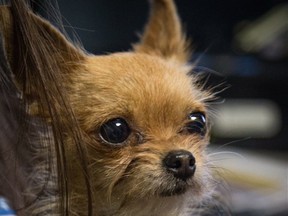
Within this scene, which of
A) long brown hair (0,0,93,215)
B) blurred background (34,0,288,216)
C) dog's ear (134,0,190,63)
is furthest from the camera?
blurred background (34,0,288,216)

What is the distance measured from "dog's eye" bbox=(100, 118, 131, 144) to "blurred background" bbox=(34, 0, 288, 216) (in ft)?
2.21

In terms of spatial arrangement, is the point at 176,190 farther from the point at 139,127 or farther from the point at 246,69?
the point at 246,69

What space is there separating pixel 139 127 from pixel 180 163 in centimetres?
4

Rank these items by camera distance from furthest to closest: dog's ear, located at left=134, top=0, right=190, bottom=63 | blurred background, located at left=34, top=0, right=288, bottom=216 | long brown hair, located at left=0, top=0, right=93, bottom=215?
blurred background, located at left=34, top=0, right=288, bottom=216
dog's ear, located at left=134, top=0, right=190, bottom=63
long brown hair, located at left=0, top=0, right=93, bottom=215

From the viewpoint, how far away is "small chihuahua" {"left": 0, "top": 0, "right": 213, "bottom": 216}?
50 cm

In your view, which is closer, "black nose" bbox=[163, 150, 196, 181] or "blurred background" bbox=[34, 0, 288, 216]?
"black nose" bbox=[163, 150, 196, 181]

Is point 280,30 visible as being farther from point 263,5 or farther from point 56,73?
point 56,73

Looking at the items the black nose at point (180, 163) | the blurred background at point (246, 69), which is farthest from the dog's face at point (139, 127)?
the blurred background at point (246, 69)

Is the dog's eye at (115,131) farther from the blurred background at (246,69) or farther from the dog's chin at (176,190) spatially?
the blurred background at (246,69)

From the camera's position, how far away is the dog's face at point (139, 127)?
1.71 feet

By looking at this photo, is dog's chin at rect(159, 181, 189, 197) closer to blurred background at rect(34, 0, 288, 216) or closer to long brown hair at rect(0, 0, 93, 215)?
long brown hair at rect(0, 0, 93, 215)

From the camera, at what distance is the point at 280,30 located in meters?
1.69

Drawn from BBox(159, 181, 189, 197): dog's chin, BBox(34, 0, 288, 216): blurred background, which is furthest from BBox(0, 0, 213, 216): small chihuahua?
BBox(34, 0, 288, 216): blurred background

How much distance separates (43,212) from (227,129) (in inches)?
53.8
